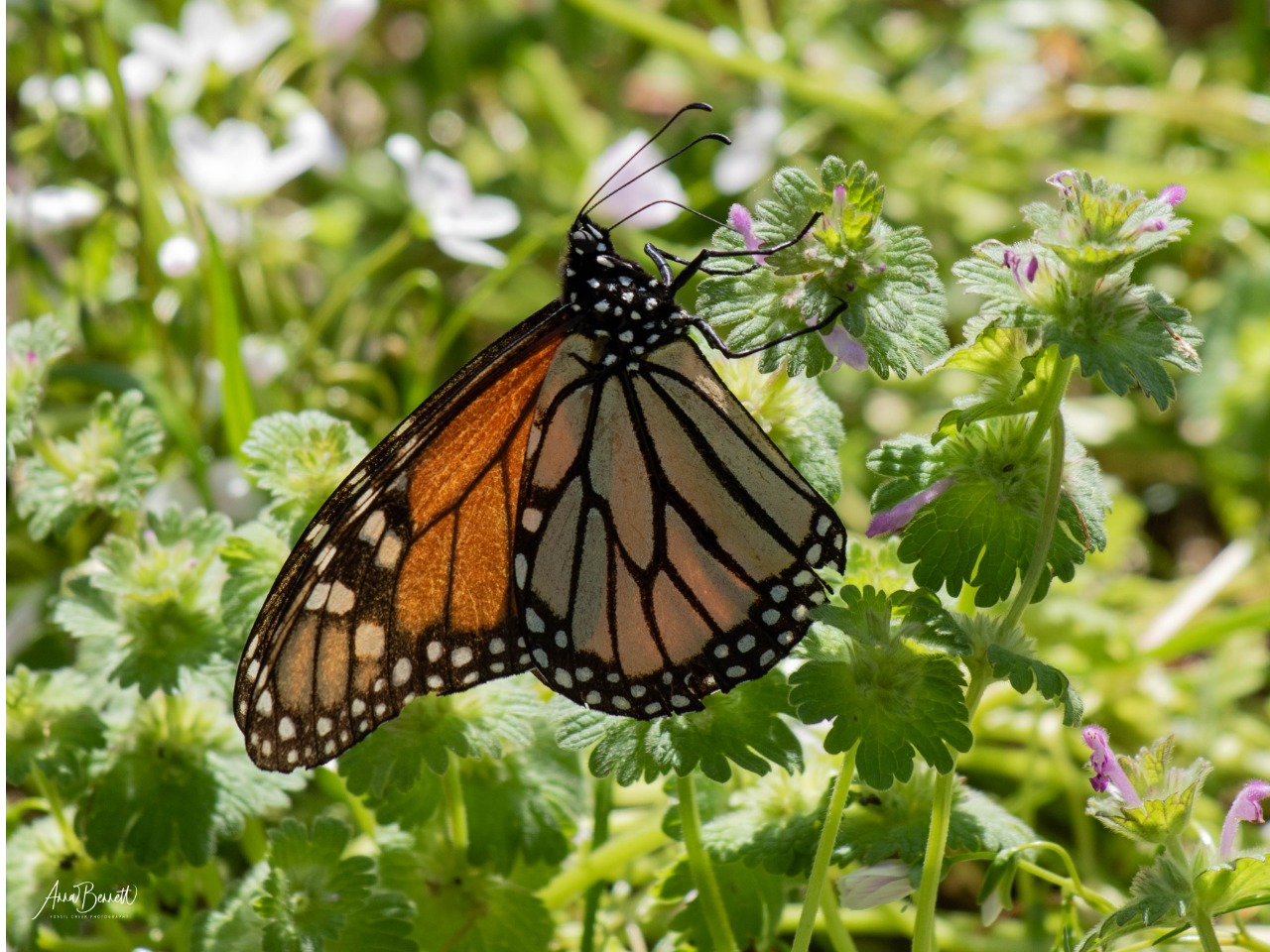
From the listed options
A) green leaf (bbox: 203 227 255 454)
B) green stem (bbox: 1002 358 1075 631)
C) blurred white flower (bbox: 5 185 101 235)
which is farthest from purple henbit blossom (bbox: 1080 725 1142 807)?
blurred white flower (bbox: 5 185 101 235)

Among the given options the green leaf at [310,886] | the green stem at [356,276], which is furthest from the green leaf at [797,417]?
the green stem at [356,276]

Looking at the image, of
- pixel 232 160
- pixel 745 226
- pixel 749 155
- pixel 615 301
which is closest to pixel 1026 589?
pixel 745 226

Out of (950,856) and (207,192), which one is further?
(207,192)

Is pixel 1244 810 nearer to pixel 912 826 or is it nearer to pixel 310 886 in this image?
pixel 912 826

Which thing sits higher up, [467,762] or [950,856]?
[467,762]

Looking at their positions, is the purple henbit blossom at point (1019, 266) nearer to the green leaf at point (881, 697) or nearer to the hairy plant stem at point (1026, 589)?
the hairy plant stem at point (1026, 589)

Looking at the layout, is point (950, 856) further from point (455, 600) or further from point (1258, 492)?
point (1258, 492)

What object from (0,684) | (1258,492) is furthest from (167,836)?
(1258,492)

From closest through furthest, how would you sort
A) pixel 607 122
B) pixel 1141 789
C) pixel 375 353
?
1. pixel 1141 789
2. pixel 375 353
3. pixel 607 122
